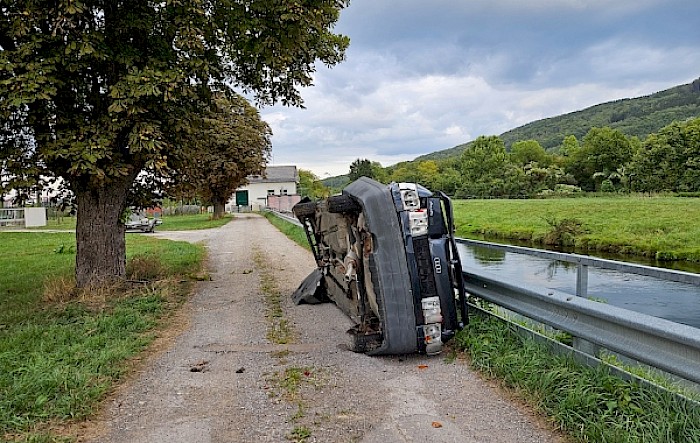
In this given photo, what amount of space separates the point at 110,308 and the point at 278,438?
16.2 feet

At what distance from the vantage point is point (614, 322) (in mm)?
3613

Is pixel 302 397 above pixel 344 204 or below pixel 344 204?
below

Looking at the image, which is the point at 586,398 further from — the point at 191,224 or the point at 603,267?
the point at 191,224

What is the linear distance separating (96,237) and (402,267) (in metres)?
5.95

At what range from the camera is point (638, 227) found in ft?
84.4

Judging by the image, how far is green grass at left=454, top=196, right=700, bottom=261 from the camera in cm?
2166

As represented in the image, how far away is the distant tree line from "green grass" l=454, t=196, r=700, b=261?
24.0 feet

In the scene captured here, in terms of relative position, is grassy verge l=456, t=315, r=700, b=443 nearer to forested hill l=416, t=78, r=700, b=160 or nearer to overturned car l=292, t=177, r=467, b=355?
overturned car l=292, t=177, r=467, b=355

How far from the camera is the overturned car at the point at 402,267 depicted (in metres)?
4.70

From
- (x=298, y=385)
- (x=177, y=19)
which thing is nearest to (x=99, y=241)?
(x=177, y=19)

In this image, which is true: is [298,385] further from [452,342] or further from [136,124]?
[136,124]

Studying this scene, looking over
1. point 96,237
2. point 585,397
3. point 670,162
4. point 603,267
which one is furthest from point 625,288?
point 670,162

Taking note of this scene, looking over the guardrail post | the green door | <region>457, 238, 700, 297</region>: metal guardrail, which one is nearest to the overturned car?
<region>457, 238, 700, 297</region>: metal guardrail

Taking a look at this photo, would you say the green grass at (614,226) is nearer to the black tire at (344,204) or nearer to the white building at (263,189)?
the black tire at (344,204)
